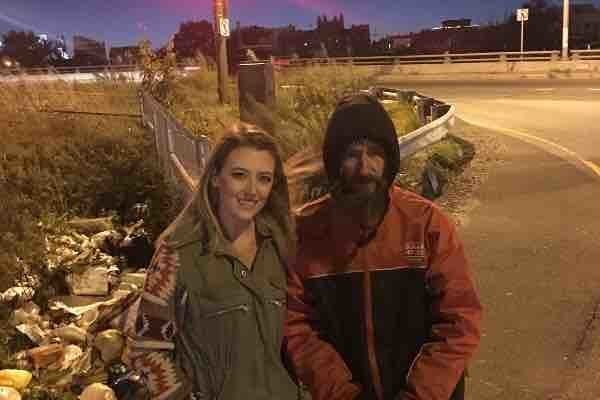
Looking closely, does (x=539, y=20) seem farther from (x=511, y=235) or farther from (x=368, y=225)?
(x=368, y=225)

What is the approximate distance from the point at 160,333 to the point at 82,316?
3678 mm

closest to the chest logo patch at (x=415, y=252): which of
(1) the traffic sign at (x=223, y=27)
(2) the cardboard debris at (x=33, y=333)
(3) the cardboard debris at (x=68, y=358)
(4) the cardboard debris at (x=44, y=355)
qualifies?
(3) the cardboard debris at (x=68, y=358)

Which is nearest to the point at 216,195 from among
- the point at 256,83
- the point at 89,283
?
the point at 89,283

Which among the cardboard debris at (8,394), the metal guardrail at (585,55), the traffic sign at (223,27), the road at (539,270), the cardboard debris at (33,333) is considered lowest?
the cardboard debris at (33,333)

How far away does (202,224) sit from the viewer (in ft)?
7.27

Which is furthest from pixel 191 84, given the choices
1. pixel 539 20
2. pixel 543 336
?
pixel 539 20

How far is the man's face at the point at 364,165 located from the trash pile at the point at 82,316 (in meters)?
1.48

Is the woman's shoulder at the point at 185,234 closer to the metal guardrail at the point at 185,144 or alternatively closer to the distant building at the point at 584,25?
the metal guardrail at the point at 185,144

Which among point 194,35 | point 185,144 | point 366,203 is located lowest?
point 185,144

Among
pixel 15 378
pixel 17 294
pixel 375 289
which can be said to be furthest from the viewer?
pixel 17 294

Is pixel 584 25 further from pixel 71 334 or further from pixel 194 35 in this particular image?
pixel 71 334

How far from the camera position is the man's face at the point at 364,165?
89.6 inches

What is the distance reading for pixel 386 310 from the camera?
2.22 meters

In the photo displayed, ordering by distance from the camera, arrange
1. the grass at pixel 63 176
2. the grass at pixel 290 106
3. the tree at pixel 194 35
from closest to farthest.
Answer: the grass at pixel 63 176 < the grass at pixel 290 106 < the tree at pixel 194 35
